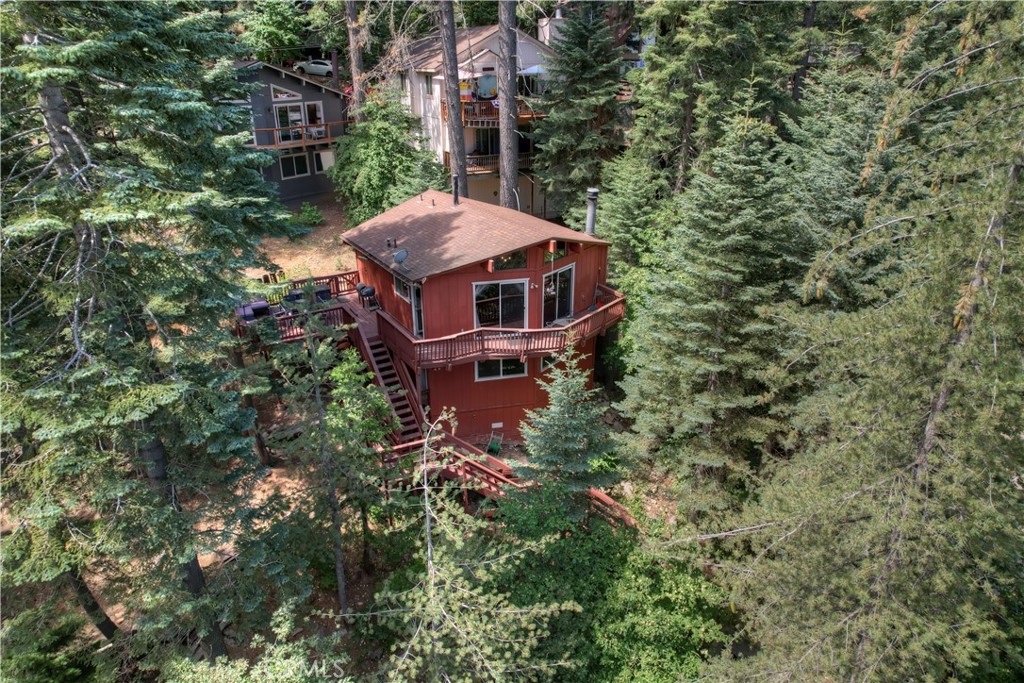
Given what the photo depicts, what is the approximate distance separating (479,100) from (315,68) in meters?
12.9

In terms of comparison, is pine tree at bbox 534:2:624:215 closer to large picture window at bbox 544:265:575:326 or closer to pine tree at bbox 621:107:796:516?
large picture window at bbox 544:265:575:326

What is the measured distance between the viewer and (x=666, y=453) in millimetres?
12695

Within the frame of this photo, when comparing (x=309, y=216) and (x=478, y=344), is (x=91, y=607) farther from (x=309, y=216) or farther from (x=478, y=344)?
(x=309, y=216)

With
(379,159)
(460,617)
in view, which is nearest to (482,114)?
(379,159)

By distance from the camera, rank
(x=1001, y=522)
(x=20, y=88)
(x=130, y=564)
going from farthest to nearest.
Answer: (x=130, y=564) < (x=20, y=88) < (x=1001, y=522)

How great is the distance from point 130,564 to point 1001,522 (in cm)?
1167

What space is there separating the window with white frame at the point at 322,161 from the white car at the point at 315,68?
700cm

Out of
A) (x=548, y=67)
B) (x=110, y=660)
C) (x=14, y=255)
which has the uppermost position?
(x=548, y=67)

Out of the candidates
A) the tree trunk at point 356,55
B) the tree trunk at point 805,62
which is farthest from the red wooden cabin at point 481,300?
the tree trunk at point 805,62

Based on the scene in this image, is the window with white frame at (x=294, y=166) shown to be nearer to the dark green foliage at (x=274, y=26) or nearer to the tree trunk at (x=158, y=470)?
the dark green foliage at (x=274, y=26)

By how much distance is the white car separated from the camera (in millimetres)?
31709

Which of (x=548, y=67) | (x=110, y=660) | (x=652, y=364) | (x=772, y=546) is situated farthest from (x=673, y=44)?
(x=110, y=660)

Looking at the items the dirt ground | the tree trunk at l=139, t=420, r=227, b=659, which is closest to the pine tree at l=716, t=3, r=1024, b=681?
the tree trunk at l=139, t=420, r=227, b=659

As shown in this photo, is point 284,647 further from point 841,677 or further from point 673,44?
point 673,44
